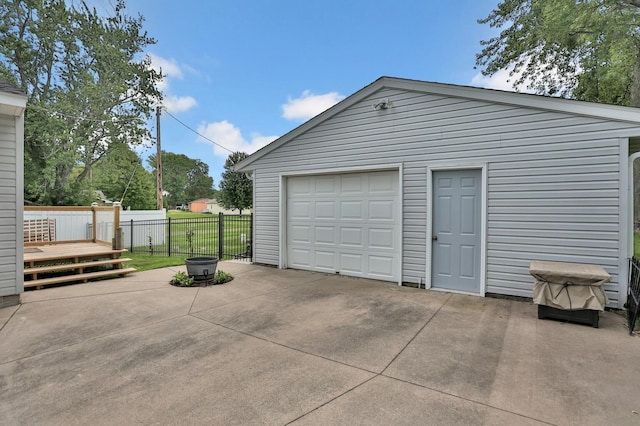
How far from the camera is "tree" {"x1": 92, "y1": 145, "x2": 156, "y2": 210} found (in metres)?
14.9

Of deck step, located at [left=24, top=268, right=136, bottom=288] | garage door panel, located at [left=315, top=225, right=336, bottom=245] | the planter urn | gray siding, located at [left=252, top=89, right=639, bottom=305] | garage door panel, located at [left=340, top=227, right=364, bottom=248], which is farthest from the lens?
garage door panel, located at [left=315, top=225, right=336, bottom=245]

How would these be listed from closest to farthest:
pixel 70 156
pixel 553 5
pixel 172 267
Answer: pixel 172 267
pixel 553 5
pixel 70 156

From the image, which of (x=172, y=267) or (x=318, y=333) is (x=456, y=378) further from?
(x=172, y=267)

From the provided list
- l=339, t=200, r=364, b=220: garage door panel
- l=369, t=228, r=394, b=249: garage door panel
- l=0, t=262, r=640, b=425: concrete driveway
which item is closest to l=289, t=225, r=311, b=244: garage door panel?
l=339, t=200, r=364, b=220: garage door panel

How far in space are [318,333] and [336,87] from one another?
43.0 ft

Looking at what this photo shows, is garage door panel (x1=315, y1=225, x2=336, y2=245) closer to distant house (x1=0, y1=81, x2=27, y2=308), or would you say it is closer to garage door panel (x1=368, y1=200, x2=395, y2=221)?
garage door panel (x1=368, y1=200, x2=395, y2=221)

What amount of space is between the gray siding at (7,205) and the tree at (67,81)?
359 inches

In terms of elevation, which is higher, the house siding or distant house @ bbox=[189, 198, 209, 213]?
distant house @ bbox=[189, 198, 209, 213]

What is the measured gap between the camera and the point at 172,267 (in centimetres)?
779

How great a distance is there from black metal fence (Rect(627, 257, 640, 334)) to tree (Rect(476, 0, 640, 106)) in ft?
28.7

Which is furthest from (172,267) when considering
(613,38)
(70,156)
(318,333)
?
(613,38)

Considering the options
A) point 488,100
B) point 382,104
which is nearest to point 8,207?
point 382,104

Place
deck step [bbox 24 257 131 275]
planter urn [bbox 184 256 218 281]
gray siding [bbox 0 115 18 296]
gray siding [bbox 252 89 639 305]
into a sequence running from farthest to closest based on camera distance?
planter urn [bbox 184 256 218 281] → deck step [bbox 24 257 131 275] → gray siding [bbox 0 115 18 296] → gray siding [bbox 252 89 639 305]

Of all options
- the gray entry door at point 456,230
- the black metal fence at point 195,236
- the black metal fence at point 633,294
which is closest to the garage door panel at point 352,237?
the gray entry door at point 456,230
